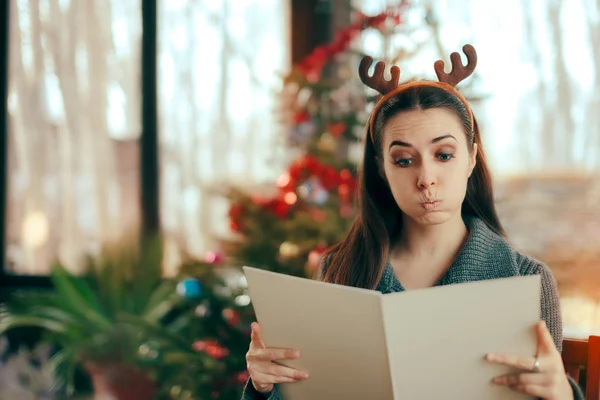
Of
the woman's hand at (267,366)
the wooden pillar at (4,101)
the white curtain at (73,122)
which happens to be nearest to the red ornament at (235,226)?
the white curtain at (73,122)

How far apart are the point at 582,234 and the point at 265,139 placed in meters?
1.39

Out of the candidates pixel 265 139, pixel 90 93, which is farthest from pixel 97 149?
pixel 265 139

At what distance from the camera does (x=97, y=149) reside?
Answer: 3475 mm

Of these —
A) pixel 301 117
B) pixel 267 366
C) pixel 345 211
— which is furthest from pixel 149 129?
pixel 267 366

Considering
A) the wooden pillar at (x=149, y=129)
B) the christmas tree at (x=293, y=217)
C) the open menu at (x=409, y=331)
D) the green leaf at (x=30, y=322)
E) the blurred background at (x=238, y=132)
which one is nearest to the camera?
the open menu at (x=409, y=331)

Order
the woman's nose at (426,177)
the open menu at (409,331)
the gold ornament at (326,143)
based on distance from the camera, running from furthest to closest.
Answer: the gold ornament at (326,143) → the woman's nose at (426,177) → the open menu at (409,331)

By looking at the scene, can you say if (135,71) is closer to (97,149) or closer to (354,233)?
(97,149)

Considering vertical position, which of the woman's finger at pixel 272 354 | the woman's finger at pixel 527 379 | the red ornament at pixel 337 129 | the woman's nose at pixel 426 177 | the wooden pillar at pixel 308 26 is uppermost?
the wooden pillar at pixel 308 26

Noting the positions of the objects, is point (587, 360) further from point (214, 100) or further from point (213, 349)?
point (214, 100)

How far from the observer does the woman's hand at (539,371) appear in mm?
1050

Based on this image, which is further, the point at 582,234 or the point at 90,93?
the point at 90,93

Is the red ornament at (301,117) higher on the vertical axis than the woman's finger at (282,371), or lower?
higher

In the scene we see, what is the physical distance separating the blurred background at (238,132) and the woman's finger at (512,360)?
4.05ft

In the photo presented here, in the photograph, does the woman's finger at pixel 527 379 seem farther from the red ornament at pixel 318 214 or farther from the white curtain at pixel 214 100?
the white curtain at pixel 214 100
